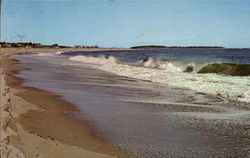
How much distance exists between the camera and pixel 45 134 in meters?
5.86

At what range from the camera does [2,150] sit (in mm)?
4559

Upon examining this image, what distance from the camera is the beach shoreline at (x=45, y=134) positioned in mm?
4906

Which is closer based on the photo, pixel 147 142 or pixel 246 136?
pixel 147 142

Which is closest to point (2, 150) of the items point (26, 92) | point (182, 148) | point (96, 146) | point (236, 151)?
point (96, 146)

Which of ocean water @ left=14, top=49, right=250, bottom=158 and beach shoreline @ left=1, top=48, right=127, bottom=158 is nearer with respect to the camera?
beach shoreline @ left=1, top=48, right=127, bottom=158

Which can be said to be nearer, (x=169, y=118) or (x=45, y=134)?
(x=45, y=134)

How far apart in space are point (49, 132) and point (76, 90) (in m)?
5.87

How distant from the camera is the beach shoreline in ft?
16.1

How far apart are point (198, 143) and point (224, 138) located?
59 centimetres

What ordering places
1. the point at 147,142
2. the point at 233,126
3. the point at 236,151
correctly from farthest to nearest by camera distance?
the point at 233,126
the point at 147,142
the point at 236,151

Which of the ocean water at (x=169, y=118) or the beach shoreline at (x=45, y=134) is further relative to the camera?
the ocean water at (x=169, y=118)

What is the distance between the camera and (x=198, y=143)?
5.71 m

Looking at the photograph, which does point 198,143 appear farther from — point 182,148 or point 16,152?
point 16,152

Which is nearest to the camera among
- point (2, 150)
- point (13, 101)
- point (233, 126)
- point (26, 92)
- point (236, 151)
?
point (2, 150)
